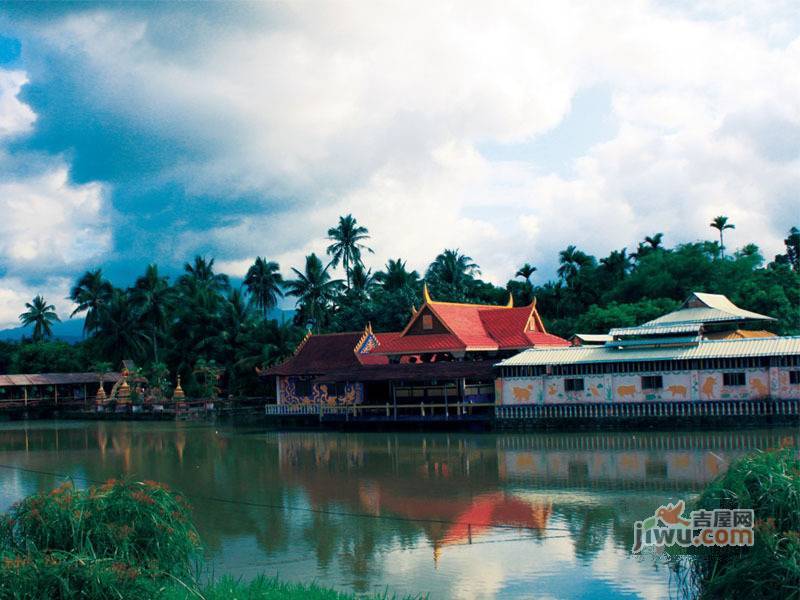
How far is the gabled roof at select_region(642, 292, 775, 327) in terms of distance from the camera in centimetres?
2967

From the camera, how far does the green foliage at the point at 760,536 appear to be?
703cm

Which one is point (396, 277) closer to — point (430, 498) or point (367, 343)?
point (367, 343)

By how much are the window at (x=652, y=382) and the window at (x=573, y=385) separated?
2.09 metres

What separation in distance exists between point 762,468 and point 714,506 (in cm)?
55

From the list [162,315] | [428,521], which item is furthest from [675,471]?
[162,315]

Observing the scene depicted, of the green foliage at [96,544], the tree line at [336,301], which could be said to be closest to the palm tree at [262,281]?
the tree line at [336,301]

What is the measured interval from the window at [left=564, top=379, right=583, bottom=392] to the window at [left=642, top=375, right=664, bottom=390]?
Answer: 209 centimetres

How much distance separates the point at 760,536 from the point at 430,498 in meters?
9.35

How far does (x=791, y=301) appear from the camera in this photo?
3962 centimetres

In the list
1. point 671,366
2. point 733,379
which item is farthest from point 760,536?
point 671,366

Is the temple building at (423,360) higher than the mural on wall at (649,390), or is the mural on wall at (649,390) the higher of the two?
the temple building at (423,360)

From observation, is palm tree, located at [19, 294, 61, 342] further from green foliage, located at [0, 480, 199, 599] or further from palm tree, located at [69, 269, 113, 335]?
green foliage, located at [0, 480, 199, 599]

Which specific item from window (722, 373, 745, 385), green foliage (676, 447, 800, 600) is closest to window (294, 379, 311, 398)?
window (722, 373, 745, 385)

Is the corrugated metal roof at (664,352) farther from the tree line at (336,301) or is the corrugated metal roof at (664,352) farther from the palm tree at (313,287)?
the palm tree at (313,287)
